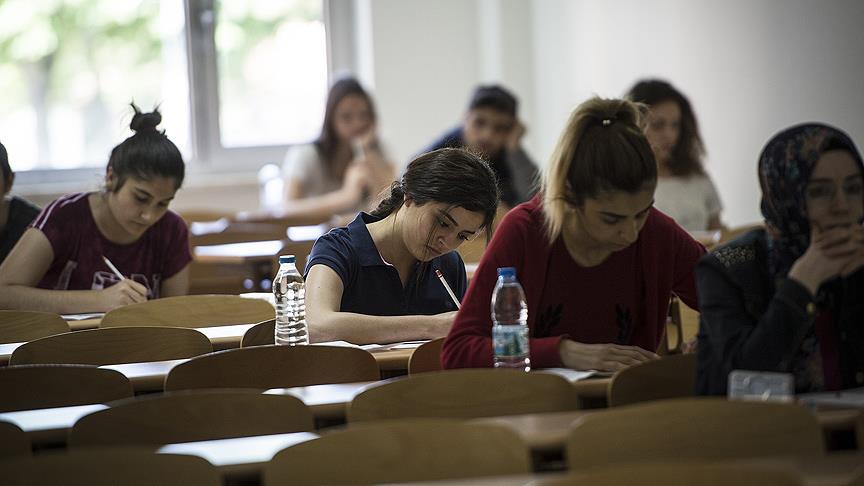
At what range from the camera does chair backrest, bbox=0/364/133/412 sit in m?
2.56

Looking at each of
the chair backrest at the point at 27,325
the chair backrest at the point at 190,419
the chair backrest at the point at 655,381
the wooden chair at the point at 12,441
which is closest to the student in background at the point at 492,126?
the chair backrest at the point at 27,325

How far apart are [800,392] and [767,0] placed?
3.53m

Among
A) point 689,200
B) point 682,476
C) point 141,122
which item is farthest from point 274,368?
point 689,200

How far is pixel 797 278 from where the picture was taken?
90.2 inches

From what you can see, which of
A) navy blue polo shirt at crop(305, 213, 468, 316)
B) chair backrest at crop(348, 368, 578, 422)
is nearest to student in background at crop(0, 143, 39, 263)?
navy blue polo shirt at crop(305, 213, 468, 316)

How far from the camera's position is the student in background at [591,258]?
2682 millimetres

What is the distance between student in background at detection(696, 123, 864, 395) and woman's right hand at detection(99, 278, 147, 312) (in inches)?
81.7

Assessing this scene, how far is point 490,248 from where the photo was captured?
9.14 ft

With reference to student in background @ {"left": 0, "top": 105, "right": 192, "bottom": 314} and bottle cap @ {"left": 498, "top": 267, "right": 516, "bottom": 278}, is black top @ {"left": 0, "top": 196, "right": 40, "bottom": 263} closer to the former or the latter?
student in background @ {"left": 0, "top": 105, "right": 192, "bottom": 314}

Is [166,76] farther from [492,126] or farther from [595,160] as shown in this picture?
[595,160]

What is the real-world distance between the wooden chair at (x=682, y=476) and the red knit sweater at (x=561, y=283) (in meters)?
1.06

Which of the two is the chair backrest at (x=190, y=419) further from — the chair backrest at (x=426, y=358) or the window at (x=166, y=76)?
the window at (x=166, y=76)

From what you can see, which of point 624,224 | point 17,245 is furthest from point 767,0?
point 17,245

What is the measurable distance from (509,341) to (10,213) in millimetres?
2432
